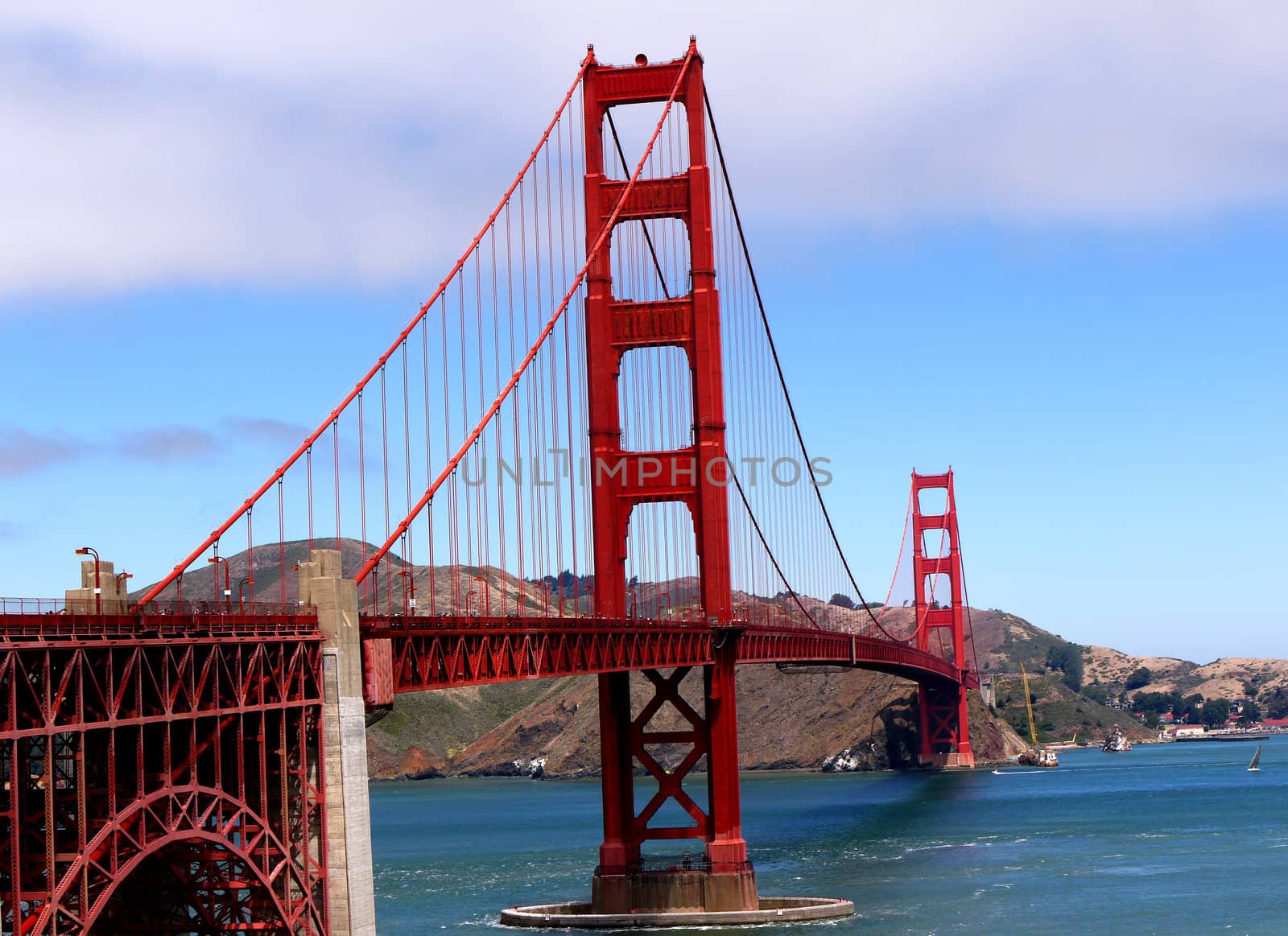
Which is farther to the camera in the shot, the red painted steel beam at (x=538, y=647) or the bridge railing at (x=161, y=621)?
the red painted steel beam at (x=538, y=647)

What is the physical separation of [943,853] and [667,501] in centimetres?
2822

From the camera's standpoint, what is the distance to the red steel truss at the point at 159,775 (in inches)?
1094

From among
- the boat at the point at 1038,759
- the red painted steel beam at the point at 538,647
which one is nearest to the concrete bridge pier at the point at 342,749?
the red painted steel beam at the point at 538,647

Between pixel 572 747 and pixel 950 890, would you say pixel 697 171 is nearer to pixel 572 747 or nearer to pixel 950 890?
pixel 950 890

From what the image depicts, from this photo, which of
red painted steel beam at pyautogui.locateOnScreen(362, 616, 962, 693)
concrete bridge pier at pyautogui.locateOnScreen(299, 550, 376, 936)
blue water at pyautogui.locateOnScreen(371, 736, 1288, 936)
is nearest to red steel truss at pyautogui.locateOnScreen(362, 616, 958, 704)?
red painted steel beam at pyautogui.locateOnScreen(362, 616, 962, 693)

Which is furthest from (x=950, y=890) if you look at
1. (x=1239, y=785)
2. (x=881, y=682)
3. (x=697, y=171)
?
(x=881, y=682)

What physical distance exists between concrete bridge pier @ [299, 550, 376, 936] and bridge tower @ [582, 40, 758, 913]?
2347 cm

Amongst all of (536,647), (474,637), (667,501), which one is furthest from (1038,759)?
(474,637)

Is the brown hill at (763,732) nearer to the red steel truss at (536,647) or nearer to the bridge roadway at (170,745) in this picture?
the red steel truss at (536,647)

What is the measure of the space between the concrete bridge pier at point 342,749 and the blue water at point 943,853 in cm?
2339

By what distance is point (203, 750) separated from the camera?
33281mm

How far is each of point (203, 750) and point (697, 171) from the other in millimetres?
36663

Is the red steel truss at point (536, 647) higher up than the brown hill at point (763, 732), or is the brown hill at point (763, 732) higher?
the red steel truss at point (536, 647)

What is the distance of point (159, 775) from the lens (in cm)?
3161
